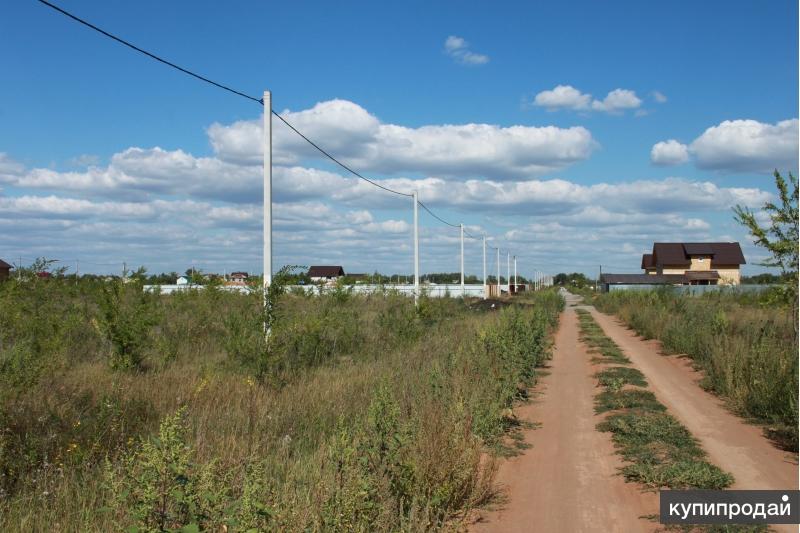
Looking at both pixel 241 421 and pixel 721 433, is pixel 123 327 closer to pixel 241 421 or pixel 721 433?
pixel 241 421

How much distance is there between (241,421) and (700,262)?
88071 millimetres

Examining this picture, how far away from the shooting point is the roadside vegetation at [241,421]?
14.3 ft

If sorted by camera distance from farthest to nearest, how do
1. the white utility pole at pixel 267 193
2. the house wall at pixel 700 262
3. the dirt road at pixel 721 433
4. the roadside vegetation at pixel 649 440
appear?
the house wall at pixel 700 262 < the white utility pole at pixel 267 193 < the dirt road at pixel 721 433 < the roadside vegetation at pixel 649 440

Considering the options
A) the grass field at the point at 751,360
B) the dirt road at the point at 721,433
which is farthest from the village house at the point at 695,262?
the dirt road at the point at 721,433

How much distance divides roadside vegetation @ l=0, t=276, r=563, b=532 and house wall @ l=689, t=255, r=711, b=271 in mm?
77391

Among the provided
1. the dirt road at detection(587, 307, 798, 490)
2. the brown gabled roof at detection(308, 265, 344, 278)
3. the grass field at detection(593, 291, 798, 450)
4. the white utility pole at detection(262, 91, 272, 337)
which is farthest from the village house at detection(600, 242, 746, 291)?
the white utility pole at detection(262, 91, 272, 337)

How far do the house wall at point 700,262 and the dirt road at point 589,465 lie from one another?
79.6m

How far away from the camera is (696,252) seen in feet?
284

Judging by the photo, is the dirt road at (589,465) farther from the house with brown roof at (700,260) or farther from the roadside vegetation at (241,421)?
the house with brown roof at (700,260)

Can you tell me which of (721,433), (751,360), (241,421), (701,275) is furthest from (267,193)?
(701,275)

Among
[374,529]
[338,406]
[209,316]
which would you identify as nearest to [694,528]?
[374,529]

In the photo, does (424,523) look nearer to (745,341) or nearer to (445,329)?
(745,341)

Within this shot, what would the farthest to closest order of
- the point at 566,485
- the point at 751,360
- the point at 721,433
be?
the point at 751,360
the point at 721,433
the point at 566,485

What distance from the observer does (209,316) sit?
19359mm
